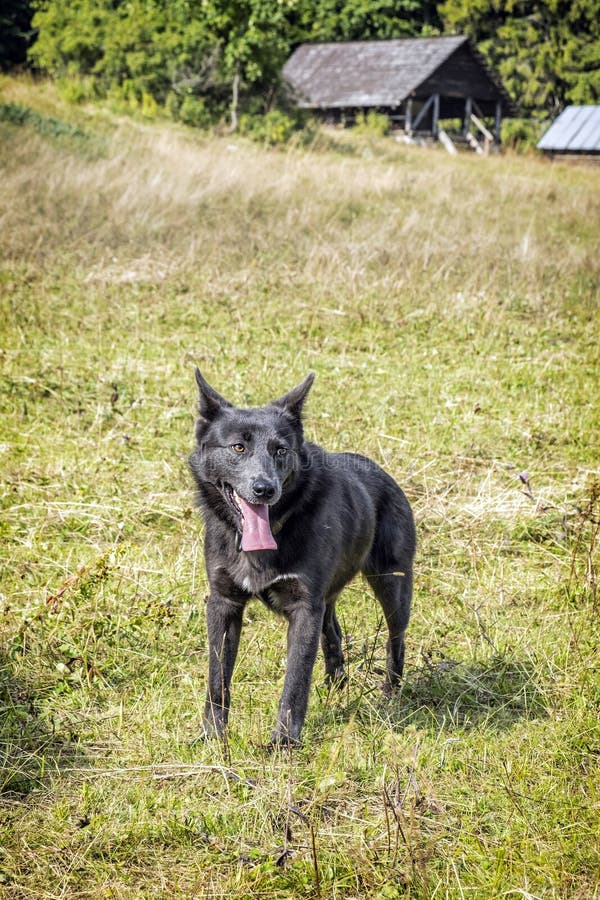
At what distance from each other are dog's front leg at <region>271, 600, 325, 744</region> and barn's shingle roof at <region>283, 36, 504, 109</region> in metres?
34.9

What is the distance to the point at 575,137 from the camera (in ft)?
100

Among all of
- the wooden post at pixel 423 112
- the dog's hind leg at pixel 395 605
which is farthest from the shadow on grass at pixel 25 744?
the wooden post at pixel 423 112

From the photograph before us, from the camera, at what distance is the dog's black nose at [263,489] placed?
3398 mm

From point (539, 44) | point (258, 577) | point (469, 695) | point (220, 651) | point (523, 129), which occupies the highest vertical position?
point (539, 44)

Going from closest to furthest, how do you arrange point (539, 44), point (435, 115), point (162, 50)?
1. point (162, 50)
2. point (435, 115)
3. point (539, 44)

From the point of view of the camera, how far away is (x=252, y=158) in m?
16.9

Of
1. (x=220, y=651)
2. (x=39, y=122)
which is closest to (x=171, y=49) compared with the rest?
(x=39, y=122)

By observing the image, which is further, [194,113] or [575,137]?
[575,137]

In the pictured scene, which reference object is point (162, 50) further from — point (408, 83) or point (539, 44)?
point (539, 44)

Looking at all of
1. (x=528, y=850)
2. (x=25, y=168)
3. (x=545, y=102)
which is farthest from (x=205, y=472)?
(x=545, y=102)

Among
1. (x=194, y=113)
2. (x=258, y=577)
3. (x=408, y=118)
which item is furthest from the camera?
(x=408, y=118)

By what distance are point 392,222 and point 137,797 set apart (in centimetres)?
1152

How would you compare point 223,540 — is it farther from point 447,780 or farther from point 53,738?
point 447,780

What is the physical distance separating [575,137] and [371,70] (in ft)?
38.5
